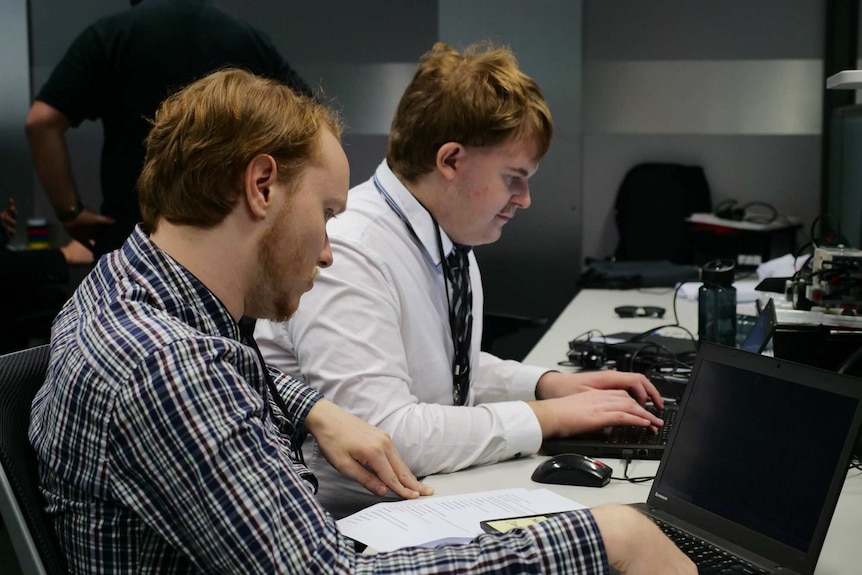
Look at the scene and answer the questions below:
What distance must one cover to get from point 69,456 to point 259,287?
26 centimetres

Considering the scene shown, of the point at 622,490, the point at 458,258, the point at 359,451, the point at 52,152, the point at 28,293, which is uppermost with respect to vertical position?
the point at 52,152

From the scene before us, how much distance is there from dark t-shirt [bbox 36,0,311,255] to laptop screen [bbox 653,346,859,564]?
6.32ft

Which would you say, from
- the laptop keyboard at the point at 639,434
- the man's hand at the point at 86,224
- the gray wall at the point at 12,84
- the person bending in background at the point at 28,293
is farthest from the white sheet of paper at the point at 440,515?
the gray wall at the point at 12,84

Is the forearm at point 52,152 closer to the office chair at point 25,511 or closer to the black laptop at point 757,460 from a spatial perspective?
the office chair at point 25,511

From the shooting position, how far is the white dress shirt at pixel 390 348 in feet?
4.68

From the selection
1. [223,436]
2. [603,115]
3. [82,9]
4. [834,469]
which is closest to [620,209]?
[603,115]

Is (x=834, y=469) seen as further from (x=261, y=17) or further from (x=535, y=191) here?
(x=261, y=17)

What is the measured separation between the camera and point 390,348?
149 cm

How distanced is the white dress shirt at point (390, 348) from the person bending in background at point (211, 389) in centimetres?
35

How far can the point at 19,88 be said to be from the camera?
14.5 ft

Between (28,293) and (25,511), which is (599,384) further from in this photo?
(28,293)

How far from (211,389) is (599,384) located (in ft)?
3.41

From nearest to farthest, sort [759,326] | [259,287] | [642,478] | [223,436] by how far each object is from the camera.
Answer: [223,436], [259,287], [642,478], [759,326]

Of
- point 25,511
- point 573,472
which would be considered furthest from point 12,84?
point 25,511
